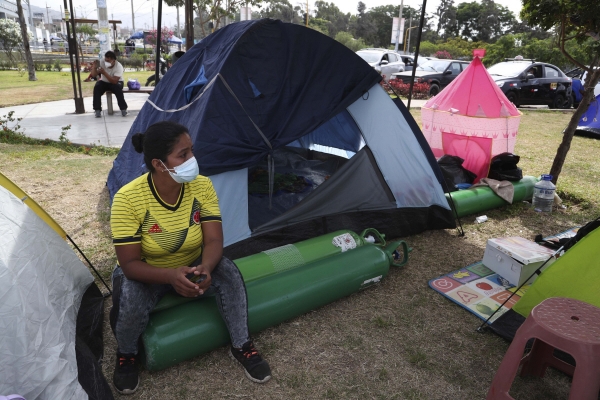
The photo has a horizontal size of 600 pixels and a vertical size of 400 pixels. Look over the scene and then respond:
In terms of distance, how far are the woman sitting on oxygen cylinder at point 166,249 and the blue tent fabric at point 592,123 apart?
982cm

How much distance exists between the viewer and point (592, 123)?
9.62m

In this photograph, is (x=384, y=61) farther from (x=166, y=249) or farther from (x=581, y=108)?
(x=166, y=249)

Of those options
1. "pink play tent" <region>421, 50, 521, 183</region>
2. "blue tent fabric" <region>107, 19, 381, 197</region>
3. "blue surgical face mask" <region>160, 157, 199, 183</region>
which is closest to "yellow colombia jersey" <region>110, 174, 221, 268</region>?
"blue surgical face mask" <region>160, 157, 199, 183</region>

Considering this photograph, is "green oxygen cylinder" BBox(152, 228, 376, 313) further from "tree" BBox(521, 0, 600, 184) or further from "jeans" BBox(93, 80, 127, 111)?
"jeans" BBox(93, 80, 127, 111)

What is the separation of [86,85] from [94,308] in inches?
601

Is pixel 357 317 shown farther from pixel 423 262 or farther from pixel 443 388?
pixel 423 262

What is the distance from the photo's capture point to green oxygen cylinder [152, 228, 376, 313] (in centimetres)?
292

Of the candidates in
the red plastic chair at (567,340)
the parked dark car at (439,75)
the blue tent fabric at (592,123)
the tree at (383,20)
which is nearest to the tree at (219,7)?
the parked dark car at (439,75)

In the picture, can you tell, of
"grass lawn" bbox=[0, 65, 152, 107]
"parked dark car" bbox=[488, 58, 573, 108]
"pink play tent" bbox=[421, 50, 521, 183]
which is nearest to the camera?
"pink play tent" bbox=[421, 50, 521, 183]

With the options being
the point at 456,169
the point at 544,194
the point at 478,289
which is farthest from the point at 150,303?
the point at 544,194

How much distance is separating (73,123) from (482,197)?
7719 millimetres

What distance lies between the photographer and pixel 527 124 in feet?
35.7

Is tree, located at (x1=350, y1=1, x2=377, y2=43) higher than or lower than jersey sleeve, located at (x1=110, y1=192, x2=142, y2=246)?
higher

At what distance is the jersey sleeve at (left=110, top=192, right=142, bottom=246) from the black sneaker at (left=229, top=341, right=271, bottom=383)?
0.83 meters
